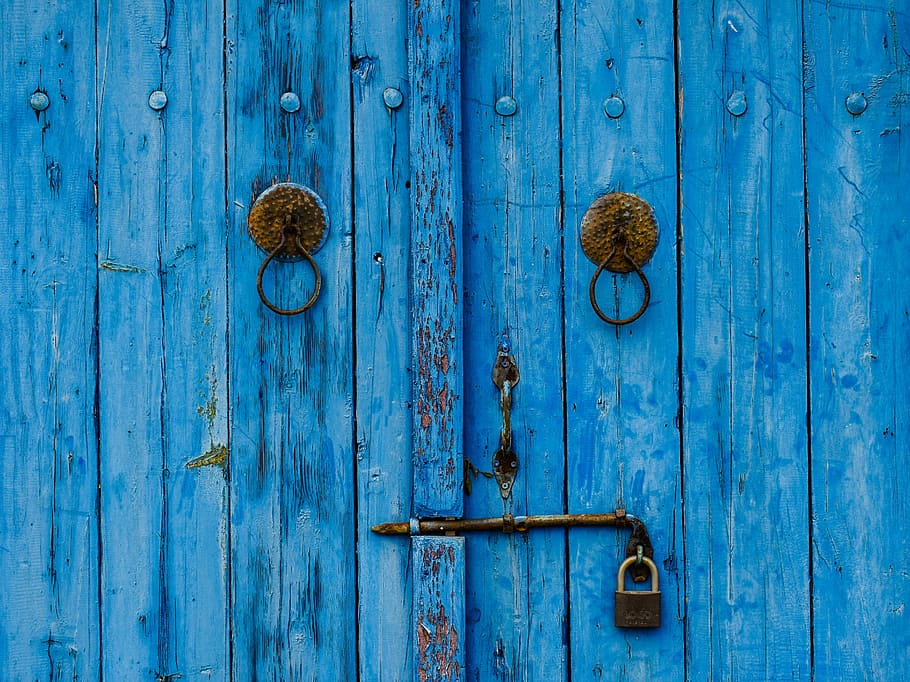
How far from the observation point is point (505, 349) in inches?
58.3

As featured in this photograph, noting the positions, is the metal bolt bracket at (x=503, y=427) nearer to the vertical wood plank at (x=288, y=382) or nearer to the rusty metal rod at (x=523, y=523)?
the rusty metal rod at (x=523, y=523)

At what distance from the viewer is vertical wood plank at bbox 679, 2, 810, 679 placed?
147 centimetres

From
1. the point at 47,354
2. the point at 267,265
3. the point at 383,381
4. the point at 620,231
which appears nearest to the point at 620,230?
→ the point at 620,231

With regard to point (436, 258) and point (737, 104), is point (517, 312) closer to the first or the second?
point (436, 258)

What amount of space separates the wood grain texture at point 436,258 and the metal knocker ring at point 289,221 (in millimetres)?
154

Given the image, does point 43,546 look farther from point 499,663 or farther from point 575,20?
point 575,20

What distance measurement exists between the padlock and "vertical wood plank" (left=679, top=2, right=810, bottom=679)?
0.24ft

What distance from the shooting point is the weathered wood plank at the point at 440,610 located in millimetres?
1425

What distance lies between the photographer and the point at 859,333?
147 cm

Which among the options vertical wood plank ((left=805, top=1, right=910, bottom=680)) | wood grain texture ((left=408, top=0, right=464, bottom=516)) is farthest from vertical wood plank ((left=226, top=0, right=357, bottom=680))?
vertical wood plank ((left=805, top=1, right=910, bottom=680))

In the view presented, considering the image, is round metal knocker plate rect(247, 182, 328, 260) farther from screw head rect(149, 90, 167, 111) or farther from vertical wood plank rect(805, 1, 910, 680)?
vertical wood plank rect(805, 1, 910, 680)

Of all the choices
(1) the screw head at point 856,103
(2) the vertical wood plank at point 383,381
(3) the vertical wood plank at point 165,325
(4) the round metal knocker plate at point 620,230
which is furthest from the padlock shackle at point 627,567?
(1) the screw head at point 856,103

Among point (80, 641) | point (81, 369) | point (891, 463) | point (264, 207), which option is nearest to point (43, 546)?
point (80, 641)

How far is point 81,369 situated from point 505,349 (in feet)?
2.16
